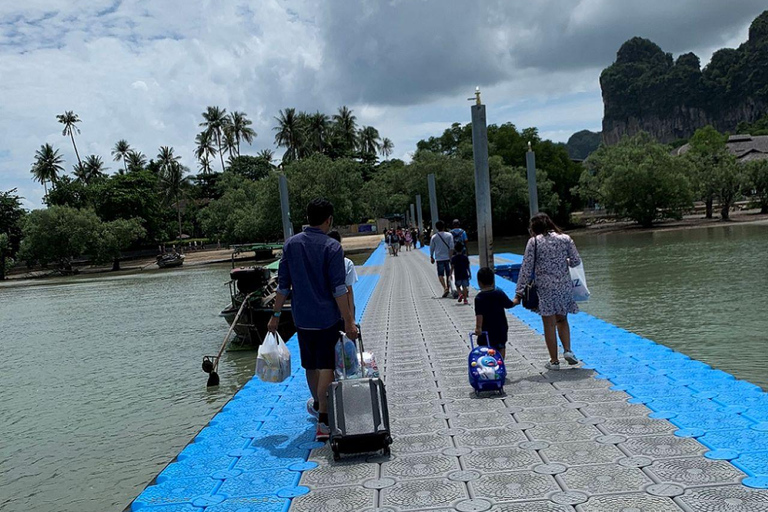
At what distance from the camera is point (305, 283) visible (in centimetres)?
469

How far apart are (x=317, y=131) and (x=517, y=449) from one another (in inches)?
2934

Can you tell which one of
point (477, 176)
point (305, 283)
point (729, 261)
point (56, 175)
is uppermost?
point (56, 175)

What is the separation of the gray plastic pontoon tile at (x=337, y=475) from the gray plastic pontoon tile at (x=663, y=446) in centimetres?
169

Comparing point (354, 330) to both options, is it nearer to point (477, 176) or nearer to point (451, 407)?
point (451, 407)

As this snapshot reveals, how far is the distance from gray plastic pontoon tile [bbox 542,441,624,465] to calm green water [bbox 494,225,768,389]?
4631mm

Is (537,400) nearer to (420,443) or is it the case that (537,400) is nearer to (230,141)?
(420,443)

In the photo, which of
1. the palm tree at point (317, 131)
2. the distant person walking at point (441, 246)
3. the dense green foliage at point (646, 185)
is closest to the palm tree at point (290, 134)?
the palm tree at point (317, 131)

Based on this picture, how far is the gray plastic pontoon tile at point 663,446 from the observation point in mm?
4078

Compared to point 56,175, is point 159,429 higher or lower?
lower

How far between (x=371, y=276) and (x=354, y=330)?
57.8 feet

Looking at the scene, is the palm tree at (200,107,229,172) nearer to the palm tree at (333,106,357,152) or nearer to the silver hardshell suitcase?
the palm tree at (333,106,357,152)

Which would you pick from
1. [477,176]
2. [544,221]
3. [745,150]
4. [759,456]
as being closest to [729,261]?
[477,176]

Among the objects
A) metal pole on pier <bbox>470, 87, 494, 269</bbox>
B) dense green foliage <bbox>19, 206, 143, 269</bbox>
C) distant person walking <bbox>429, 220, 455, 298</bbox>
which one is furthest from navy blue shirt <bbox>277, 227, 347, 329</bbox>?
dense green foliage <bbox>19, 206, 143, 269</bbox>

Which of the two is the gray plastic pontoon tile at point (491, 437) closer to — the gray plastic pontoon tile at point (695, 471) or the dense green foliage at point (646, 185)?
the gray plastic pontoon tile at point (695, 471)
